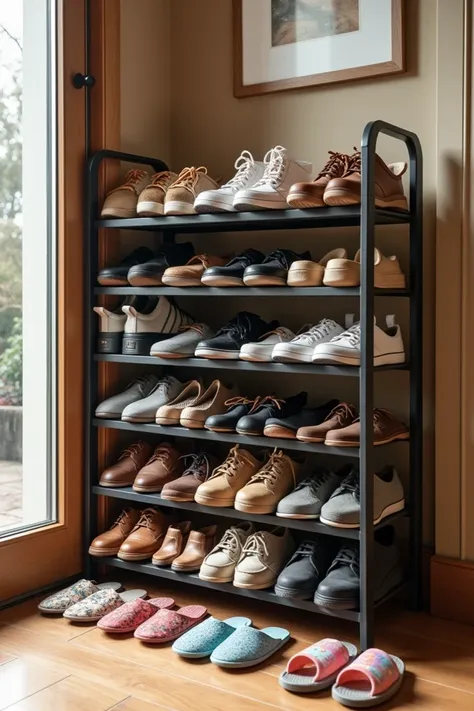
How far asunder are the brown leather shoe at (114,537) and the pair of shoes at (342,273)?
0.93 meters

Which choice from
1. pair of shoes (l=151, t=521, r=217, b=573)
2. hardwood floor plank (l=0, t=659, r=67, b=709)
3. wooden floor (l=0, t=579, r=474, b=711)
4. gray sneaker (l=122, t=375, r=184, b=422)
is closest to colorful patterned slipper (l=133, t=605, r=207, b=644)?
wooden floor (l=0, t=579, r=474, b=711)

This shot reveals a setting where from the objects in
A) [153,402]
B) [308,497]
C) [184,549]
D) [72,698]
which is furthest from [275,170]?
[72,698]

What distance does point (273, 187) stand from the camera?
2.28m

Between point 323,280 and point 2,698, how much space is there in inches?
49.6

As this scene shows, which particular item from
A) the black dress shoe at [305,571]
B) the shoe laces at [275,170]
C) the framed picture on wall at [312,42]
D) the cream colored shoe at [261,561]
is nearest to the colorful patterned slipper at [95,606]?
the cream colored shoe at [261,561]

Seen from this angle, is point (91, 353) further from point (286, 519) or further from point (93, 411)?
point (286, 519)

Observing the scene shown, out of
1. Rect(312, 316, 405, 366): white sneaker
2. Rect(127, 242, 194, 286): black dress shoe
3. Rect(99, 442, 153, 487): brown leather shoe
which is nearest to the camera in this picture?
Rect(312, 316, 405, 366): white sneaker

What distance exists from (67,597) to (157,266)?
990 millimetres

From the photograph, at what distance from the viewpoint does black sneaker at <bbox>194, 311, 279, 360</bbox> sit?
2.36m

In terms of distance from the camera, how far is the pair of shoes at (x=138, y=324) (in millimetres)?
2559

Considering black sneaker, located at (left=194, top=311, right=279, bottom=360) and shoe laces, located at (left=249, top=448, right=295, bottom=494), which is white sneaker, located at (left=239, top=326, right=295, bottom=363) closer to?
black sneaker, located at (left=194, top=311, right=279, bottom=360)

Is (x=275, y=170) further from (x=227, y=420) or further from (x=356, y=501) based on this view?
(x=356, y=501)

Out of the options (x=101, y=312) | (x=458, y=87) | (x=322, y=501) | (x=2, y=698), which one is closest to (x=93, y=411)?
(x=101, y=312)

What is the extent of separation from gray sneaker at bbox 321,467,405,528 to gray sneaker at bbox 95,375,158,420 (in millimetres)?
710
